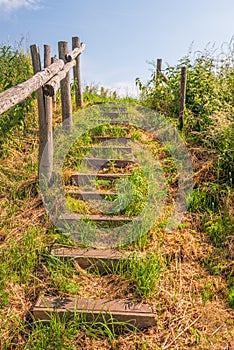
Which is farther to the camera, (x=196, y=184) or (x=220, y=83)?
(x=220, y=83)

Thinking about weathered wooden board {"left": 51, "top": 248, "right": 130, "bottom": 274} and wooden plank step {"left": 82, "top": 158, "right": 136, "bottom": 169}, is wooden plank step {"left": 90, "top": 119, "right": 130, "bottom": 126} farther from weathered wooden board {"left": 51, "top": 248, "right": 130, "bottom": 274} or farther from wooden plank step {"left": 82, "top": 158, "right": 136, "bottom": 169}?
weathered wooden board {"left": 51, "top": 248, "right": 130, "bottom": 274}

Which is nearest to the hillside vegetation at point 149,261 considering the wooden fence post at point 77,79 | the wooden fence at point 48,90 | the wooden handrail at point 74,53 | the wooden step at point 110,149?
the wooden step at point 110,149

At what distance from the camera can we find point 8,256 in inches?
159

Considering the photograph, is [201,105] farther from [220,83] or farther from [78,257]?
[78,257]

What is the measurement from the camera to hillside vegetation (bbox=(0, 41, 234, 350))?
3402 millimetres

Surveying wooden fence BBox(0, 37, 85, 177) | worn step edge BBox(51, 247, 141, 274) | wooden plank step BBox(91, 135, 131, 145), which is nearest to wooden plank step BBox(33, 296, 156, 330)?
worn step edge BBox(51, 247, 141, 274)

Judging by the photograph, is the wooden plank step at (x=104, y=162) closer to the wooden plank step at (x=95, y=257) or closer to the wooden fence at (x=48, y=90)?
the wooden fence at (x=48, y=90)

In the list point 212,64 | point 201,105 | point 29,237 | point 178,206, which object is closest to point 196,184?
point 178,206

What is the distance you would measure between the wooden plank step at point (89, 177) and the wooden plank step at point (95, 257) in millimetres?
1543

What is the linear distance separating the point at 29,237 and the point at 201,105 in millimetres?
4414

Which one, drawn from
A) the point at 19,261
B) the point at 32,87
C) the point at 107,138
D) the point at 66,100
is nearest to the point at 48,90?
the point at 32,87

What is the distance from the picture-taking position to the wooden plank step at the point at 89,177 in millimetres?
5539

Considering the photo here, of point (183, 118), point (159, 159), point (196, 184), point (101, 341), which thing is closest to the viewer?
point (101, 341)

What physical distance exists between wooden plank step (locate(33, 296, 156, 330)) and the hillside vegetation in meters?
0.08
